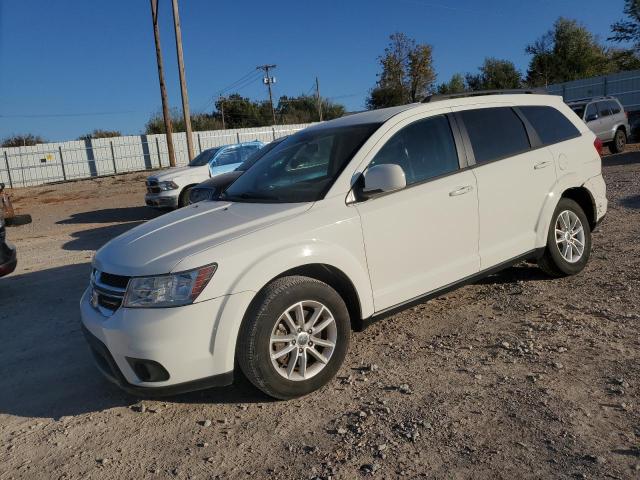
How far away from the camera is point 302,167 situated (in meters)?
4.43

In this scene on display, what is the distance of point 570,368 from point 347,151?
6.93ft

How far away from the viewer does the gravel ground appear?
9.12 ft

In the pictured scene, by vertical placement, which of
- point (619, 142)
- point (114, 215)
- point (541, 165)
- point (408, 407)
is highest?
point (619, 142)

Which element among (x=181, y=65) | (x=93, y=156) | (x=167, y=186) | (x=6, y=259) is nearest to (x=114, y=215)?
(x=167, y=186)

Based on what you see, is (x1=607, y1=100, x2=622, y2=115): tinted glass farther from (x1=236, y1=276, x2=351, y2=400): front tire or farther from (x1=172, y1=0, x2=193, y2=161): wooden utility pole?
(x1=236, y1=276, x2=351, y2=400): front tire

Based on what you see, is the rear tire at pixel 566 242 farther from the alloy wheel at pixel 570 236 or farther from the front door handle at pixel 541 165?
the front door handle at pixel 541 165

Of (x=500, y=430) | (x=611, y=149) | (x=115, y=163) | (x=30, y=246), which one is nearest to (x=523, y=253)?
(x=500, y=430)

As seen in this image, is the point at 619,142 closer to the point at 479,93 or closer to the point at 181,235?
the point at 479,93

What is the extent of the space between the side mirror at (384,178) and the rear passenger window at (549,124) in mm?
2054

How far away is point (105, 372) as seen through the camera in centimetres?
345

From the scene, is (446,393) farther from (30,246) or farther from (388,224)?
(30,246)

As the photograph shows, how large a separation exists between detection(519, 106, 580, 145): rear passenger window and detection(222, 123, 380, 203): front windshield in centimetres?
181

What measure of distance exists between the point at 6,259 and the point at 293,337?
13.7ft

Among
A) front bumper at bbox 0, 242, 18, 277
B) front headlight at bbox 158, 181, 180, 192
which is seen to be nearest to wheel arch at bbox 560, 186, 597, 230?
front bumper at bbox 0, 242, 18, 277
